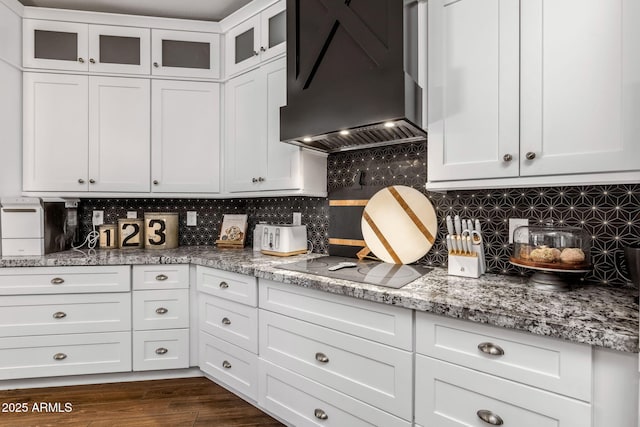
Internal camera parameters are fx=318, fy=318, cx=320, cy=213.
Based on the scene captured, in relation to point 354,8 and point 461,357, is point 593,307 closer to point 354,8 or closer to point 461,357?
point 461,357

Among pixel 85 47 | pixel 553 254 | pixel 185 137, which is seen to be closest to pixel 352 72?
pixel 553 254

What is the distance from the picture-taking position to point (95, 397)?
6.56ft

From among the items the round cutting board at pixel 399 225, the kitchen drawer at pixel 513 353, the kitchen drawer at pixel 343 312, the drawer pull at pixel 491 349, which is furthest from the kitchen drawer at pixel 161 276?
the drawer pull at pixel 491 349

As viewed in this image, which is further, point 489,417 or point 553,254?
point 553,254

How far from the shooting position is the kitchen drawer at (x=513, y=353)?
894mm

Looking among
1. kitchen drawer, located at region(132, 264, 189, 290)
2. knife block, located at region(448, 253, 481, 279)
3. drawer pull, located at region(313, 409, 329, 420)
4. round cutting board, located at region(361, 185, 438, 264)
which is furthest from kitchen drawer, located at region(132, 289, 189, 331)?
knife block, located at region(448, 253, 481, 279)

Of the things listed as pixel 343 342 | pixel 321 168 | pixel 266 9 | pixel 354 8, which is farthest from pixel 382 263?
pixel 266 9

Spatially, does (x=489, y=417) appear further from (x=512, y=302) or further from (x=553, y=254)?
(x=553, y=254)

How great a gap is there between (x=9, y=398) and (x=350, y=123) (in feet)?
8.69

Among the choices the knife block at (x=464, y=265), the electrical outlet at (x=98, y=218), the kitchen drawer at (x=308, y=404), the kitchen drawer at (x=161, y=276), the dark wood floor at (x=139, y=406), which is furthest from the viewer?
the electrical outlet at (x=98, y=218)

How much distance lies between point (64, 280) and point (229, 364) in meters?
1.21

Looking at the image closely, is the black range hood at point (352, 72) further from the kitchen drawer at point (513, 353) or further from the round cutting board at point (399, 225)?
the kitchen drawer at point (513, 353)

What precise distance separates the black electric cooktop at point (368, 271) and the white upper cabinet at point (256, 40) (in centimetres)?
135

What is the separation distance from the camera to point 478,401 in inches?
41.4
